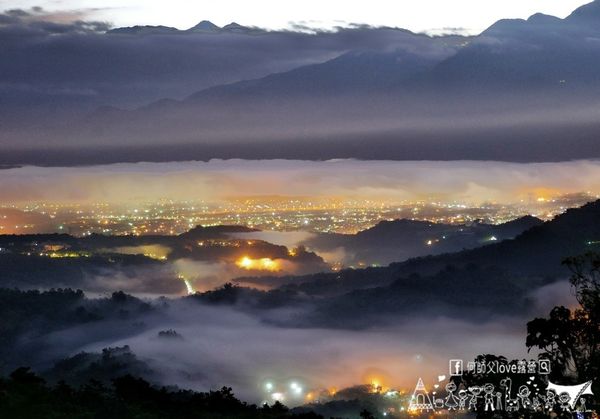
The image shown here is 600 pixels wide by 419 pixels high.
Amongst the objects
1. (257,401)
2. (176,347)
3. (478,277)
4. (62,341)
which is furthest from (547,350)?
(478,277)

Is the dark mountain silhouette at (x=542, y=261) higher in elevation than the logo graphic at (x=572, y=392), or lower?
higher

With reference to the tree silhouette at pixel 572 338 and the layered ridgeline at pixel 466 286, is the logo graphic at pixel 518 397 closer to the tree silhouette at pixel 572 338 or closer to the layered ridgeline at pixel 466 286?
the tree silhouette at pixel 572 338

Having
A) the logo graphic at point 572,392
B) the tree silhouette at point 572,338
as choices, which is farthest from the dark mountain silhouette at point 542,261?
the logo graphic at point 572,392

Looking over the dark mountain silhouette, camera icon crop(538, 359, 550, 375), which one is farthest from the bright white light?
the dark mountain silhouette

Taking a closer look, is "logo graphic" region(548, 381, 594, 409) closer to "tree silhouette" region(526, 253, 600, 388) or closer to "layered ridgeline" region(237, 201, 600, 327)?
"tree silhouette" region(526, 253, 600, 388)

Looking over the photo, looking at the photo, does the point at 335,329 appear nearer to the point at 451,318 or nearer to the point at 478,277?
the point at 451,318

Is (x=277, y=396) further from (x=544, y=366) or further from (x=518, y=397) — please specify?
(x=544, y=366)

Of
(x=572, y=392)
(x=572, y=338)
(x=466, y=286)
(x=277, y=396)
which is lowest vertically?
(x=277, y=396)

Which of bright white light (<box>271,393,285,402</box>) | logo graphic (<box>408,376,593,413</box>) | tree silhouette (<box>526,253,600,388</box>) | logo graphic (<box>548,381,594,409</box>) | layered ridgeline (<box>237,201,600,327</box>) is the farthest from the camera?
layered ridgeline (<box>237,201,600,327</box>)

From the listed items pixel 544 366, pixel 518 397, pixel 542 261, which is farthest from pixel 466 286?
pixel 518 397
